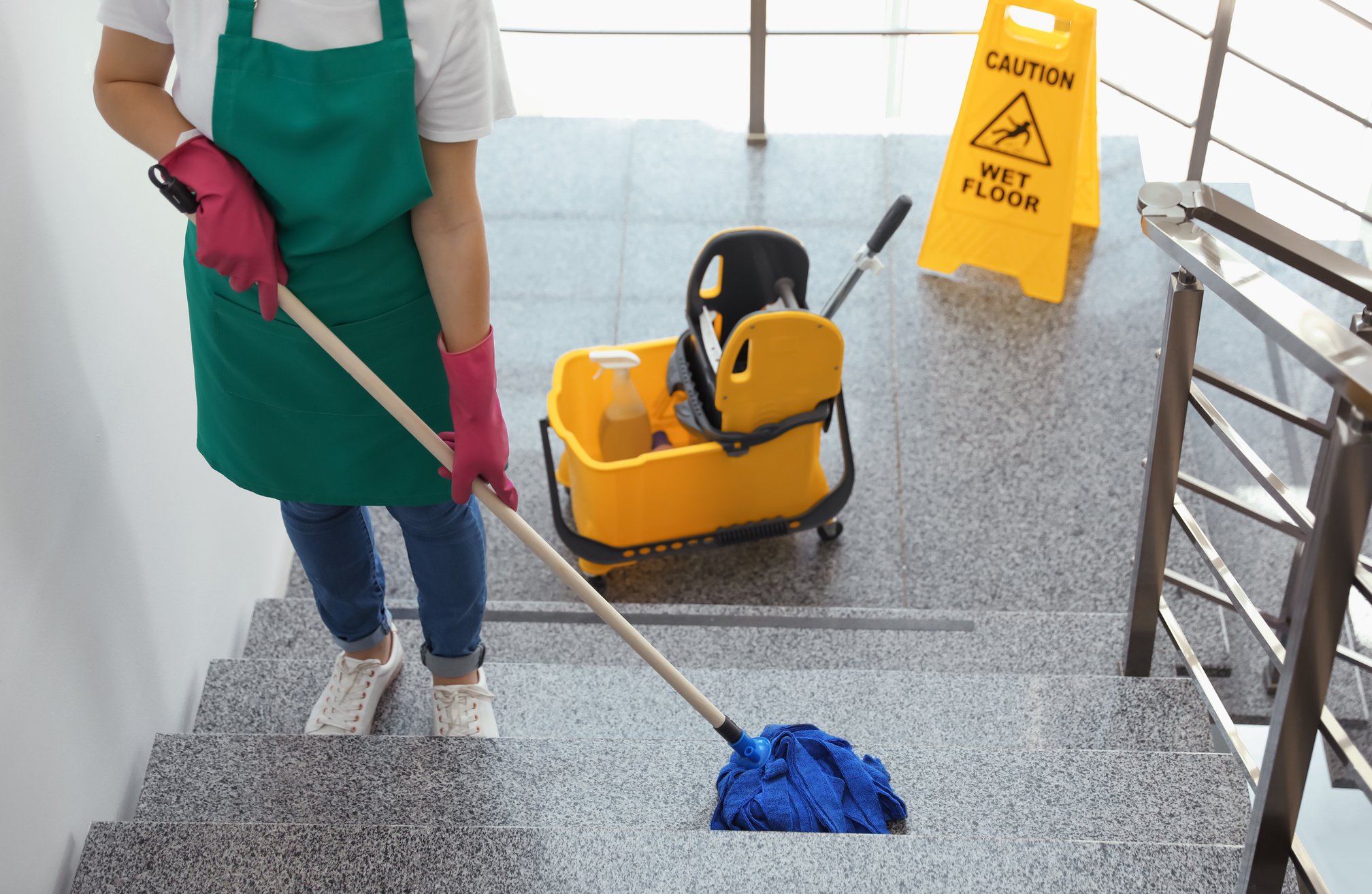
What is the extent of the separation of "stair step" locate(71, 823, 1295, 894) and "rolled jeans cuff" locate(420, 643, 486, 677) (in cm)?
37

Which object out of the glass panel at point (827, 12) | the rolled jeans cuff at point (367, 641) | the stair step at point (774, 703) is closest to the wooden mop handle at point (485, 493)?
the stair step at point (774, 703)

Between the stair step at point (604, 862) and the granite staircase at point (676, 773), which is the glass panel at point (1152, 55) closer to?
the granite staircase at point (676, 773)

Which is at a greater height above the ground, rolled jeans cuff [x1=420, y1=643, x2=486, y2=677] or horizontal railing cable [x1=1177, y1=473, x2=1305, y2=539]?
horizontal railing cable [x1=1177, y1=473, x2=1305, y2=539]

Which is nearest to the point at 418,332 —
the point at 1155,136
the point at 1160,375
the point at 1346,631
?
the point at 1160,375

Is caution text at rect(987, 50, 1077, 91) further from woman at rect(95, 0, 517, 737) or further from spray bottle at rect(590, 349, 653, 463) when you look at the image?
woman at rect(95, 0, 517, 737)

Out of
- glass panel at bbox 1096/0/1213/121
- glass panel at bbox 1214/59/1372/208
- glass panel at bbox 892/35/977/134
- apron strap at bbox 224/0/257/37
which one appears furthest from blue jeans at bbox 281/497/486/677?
glass panel at bbox 1096/0/1213/121

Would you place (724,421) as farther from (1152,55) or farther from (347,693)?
(1152,55)

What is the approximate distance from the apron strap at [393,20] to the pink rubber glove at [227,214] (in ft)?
0.74

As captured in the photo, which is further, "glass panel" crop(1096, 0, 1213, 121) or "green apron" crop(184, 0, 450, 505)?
"glass panel" crop(1096, 0, 1213, 121)

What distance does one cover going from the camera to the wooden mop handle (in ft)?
4.43

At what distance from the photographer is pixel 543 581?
2.49 m

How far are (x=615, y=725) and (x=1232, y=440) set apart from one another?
37.1 inches

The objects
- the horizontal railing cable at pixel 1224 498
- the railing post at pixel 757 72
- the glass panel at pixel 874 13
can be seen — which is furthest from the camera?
the glass panel at pixel 874 13

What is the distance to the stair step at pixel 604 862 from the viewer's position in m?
1.32
